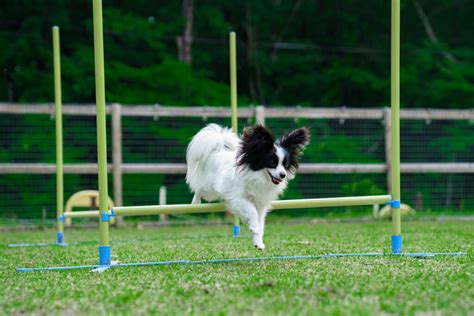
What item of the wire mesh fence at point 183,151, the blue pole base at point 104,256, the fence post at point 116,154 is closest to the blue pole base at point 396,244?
the blue pole base at point 104,256

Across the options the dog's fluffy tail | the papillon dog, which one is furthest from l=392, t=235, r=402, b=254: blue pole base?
the dog's fluffy tail

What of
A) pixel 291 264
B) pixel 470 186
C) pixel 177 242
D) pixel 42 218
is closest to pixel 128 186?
pixel 42 218

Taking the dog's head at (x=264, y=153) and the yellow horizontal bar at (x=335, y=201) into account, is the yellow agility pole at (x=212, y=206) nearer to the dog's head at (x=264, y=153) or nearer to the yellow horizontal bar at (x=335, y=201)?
the yellow horizontal bar at (x=335, y=201)

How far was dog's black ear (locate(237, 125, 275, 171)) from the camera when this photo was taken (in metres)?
4.63

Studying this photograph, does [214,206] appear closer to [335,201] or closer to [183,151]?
[335,201]

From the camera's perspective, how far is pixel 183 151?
36.4ft

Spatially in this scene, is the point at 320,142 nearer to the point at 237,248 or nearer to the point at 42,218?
the point at 42,218

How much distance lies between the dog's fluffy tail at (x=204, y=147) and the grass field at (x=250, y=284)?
59 centimetres

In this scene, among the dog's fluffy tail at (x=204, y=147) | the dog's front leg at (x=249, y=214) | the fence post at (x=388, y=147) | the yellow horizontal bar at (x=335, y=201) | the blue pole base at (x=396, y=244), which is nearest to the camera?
the dog's front leg at (x=249, y=214)

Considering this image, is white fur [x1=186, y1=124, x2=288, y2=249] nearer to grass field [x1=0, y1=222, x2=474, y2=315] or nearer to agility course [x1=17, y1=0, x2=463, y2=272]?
agility course [x1=17, y1=0, x2=463, y2=272]

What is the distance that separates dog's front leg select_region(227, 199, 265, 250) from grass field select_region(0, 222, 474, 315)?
0.31 m

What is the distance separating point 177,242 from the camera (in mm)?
6238

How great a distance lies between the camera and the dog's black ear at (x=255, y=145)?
4633 millimetres

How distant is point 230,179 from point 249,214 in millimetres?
334
